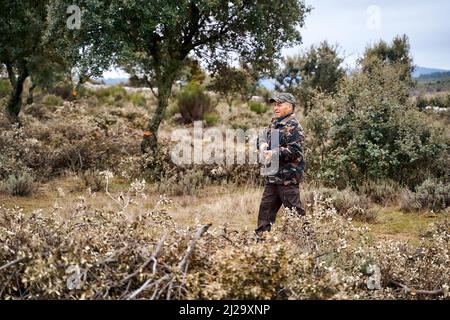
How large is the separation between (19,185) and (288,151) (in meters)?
5.82

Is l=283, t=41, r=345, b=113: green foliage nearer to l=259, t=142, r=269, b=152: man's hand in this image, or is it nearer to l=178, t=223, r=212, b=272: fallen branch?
l=259, t=142, r=269, b=152: man's hand

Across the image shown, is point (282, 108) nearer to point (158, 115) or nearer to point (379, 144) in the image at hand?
point (379, 144)

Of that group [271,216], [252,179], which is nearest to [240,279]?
[271,216]

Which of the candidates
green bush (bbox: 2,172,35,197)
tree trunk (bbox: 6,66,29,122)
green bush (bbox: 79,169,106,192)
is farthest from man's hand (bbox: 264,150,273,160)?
tree trunk (bbox: 6,66,29,122)

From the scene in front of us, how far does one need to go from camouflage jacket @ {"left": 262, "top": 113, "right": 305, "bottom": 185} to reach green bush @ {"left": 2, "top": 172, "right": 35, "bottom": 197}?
17.9 ft

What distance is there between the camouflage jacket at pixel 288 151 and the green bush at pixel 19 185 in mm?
5451

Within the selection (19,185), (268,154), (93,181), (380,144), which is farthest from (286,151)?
(19,185)

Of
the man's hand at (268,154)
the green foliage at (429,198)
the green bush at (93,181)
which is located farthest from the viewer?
the green bush at (93,181)

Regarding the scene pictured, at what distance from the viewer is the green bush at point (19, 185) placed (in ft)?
31.6

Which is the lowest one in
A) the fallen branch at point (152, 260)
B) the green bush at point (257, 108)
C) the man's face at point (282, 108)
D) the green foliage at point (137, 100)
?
the fallen branch at point (152, 260)

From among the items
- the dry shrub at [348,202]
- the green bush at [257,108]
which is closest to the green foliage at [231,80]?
the dry shrub at [348,202]

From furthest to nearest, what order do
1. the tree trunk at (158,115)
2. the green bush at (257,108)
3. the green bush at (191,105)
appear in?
the green bush at (257,108) → the green bush at (191,105) → the tree trunk at (158,115)

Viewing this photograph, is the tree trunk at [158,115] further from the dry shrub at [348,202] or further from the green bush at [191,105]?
the green bush at [191,105]

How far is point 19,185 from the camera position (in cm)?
966
